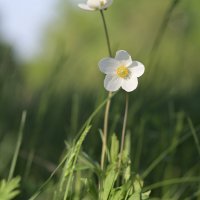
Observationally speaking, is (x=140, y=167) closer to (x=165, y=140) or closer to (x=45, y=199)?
(x=165, y=140)

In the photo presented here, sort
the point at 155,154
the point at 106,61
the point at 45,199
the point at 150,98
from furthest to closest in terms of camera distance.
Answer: the point at 150,98 → the point at 155,154 → the point at 45,199 → the point at 106,61

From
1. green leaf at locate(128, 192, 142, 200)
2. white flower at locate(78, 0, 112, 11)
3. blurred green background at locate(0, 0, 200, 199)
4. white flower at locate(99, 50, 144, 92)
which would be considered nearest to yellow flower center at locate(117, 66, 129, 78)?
white flower at locate(99, 50, 144, 92)

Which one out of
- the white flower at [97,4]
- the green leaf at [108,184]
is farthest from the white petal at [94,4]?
the green leaf at [108,184]

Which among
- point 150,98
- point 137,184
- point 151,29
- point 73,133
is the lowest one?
point 137,184


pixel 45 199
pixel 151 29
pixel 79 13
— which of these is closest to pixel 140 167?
pixel 45 199

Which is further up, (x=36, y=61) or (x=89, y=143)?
(x=36, y=61)

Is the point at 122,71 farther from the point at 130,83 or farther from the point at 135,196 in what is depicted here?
the point at 135,196

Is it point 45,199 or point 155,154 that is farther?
point 155,154

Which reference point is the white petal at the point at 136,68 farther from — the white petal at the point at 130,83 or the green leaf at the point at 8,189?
the green leaf at the point at 8,189
